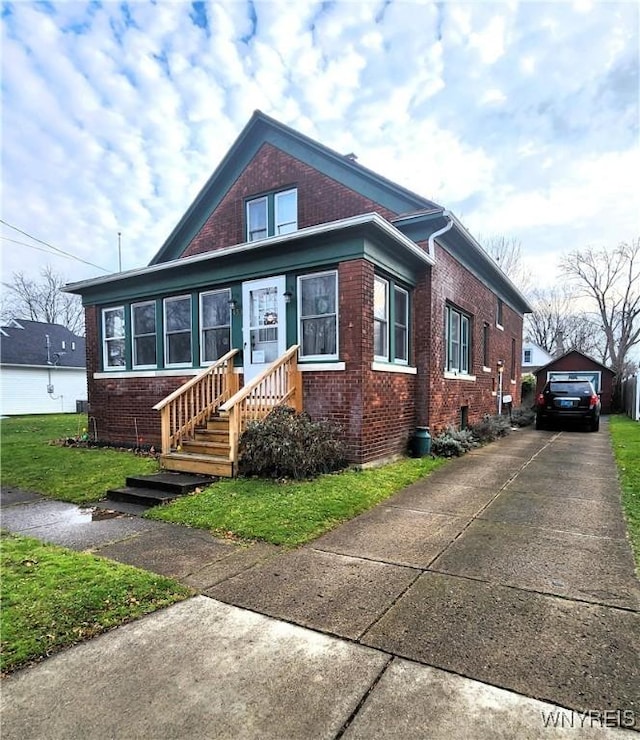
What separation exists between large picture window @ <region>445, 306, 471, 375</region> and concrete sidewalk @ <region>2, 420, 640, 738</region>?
6025 millimetres

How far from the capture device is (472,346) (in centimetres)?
1198

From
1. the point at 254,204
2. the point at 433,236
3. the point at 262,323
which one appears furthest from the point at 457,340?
the point at 254,204

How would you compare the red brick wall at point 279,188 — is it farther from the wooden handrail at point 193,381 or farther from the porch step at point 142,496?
the porch step at point 142,496

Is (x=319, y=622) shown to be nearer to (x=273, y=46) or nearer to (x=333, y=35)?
(x=333, y=35)

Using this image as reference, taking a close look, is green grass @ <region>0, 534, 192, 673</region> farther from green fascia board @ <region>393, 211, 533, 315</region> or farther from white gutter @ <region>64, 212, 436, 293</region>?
green fascia board @ <region>393, 211, 533, 315</region>

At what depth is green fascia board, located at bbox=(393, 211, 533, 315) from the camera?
28.5 ft

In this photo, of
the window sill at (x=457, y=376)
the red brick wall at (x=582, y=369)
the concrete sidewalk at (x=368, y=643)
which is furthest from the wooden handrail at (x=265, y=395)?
the red brick wall at (x=582, y=369)

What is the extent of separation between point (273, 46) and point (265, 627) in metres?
8.83

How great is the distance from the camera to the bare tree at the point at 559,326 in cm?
4128

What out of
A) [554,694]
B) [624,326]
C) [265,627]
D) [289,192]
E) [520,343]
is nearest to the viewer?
[554,694]

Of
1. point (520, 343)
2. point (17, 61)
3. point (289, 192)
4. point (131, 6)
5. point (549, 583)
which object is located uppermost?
point (131, 6)

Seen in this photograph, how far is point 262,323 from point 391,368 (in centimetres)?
262

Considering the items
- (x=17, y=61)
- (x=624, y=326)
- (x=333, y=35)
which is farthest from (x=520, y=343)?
(x=624, y=326)

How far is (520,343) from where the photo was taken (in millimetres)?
18812
